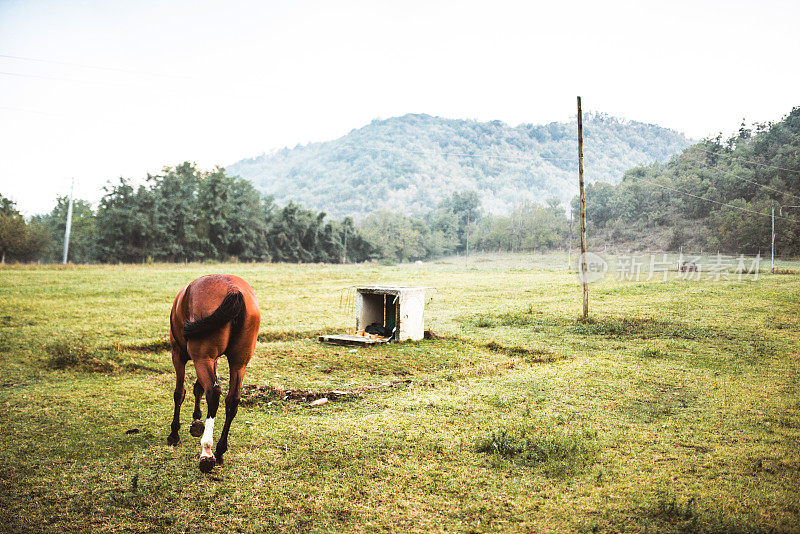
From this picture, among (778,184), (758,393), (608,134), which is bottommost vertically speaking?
(758,393)

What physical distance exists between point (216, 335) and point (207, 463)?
3.86ft

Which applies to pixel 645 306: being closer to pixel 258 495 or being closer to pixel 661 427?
pixel 661 427

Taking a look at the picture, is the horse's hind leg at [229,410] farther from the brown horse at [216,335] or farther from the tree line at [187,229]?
the tree line at [187,229]

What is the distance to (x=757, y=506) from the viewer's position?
4375 mm

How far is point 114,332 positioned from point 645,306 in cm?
1899

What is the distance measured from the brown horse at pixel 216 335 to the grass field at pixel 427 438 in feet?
1.51

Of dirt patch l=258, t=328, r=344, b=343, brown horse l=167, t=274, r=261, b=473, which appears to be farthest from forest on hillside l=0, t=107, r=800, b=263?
brown horse l=167, t=274, r=261, b=473

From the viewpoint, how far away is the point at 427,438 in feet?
20.1

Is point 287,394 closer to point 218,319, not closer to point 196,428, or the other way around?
point 196,428

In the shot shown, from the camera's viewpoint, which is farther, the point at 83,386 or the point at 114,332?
the point at 114,332

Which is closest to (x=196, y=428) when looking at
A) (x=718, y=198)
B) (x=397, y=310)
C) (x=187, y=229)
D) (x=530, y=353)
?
(x=397, y=310)

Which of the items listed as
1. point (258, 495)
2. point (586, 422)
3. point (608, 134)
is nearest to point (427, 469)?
point (258, 495)

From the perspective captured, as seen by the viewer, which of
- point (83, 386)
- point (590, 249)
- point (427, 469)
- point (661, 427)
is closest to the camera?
point (427, 469)

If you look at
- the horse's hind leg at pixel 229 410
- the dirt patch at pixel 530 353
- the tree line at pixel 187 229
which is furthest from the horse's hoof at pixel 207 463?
the tree line at pixel 187 229
